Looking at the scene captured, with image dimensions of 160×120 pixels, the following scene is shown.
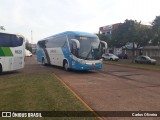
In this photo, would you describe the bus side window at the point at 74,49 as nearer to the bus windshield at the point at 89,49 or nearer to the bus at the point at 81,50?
the bus at the point at 81,50

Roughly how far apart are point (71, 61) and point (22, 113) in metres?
13.7

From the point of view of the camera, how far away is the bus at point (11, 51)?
1909 cm

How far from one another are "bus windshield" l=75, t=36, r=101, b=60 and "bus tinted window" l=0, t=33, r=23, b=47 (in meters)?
4.83

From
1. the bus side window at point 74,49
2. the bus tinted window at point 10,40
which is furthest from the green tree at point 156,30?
the bus tinted window at point 10,40

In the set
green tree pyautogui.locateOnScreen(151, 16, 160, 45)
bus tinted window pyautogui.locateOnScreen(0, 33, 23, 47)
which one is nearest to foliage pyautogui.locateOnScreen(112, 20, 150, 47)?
green tree pyautogui.locateOnScreen(151, 16, 160, 45)

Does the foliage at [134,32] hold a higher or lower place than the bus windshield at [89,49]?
higher

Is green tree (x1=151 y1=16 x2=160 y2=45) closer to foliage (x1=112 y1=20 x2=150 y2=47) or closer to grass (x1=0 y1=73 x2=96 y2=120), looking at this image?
foliage (x1=112 y1=20 x2=150 y2=47)

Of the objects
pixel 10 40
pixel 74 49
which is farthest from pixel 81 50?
pixel 10 40

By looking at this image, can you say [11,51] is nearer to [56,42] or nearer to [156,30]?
[56,42]

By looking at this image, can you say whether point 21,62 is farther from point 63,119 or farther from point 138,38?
point 138,38

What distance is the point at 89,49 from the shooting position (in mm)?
20531

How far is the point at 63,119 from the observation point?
22.6 ft

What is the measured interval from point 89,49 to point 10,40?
6.44m

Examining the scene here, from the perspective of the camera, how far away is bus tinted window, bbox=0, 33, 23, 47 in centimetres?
1893
